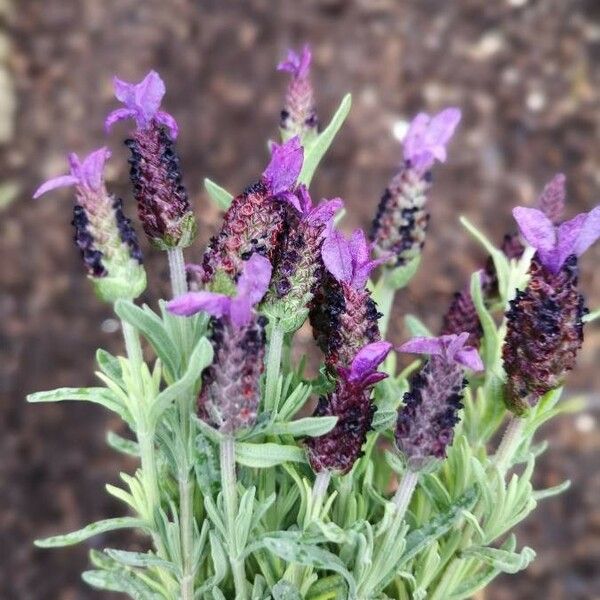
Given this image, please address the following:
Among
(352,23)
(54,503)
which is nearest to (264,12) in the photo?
(352,23)

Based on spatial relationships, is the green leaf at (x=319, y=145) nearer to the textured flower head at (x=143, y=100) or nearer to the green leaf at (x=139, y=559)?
the textured flower head at (x=143, y=100)

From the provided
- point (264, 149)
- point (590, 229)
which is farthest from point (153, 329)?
point (264, 149)

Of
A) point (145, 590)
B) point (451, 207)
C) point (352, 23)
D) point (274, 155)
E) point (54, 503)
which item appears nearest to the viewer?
point (274, 155)

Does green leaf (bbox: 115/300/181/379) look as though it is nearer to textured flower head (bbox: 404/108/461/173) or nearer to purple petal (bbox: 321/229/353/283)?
purple petal (bbox: 321/229/353/283)

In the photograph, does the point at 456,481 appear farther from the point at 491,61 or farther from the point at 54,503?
the point at 491,61

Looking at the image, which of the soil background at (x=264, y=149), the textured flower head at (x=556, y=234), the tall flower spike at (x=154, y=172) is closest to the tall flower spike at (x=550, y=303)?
the textured flower head at (x=556, y=234)

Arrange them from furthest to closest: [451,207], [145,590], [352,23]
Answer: [352,23], [451,207], [145,590]
